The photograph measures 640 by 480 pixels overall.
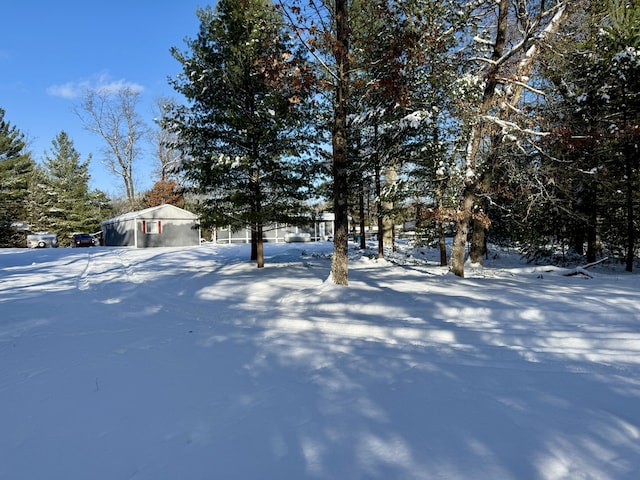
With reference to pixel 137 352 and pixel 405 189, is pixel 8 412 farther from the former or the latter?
pixel 405 189

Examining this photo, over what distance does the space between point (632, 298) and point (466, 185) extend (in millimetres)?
4219

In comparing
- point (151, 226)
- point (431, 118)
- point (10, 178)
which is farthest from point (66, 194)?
point (431, 118)

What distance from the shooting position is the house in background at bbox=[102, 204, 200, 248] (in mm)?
27188

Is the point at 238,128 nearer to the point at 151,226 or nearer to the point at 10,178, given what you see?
the point at 151,226

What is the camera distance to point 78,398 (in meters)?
3.03

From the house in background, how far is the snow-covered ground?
22188 millimetres

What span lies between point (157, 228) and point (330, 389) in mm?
27927

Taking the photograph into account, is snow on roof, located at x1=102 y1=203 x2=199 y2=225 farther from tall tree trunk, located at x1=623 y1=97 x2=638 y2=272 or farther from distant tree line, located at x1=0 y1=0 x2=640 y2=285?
tall tree trunk, located at x1=623 y1=97 x2=638 y2=272

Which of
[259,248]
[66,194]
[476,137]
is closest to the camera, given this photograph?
[476,137]

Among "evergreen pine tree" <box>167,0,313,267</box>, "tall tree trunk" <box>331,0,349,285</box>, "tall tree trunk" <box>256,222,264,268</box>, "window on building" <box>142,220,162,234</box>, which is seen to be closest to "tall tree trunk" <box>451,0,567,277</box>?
"tall tree trunk" <box>331,0,349,285</box>

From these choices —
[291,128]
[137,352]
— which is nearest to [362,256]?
[291,128]

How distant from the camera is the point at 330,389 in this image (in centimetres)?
311

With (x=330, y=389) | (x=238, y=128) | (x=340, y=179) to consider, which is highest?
(x=238, y=128)

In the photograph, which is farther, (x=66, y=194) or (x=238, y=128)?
(x=66, y=194)
